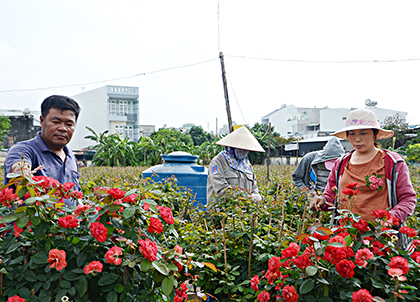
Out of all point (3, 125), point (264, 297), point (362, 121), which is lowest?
point (264, 297)

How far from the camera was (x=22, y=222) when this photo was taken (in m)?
1.20

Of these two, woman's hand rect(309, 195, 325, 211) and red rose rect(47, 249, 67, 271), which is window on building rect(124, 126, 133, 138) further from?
red rose rect(47, 249, 67, 271)

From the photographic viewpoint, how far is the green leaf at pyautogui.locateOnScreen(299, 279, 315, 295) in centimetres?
125

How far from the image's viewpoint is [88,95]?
4288 centimetres

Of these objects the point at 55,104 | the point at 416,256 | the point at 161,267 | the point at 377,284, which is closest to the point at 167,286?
the point at 161,267

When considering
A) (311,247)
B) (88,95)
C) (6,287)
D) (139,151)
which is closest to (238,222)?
(311,247)

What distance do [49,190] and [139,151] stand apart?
16228 mm

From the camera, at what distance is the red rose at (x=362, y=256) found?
125 cm

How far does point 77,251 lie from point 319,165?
285cm

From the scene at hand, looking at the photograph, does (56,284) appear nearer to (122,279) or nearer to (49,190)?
(122,279)

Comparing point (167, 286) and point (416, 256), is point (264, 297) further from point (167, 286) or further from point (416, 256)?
point (416, 256)

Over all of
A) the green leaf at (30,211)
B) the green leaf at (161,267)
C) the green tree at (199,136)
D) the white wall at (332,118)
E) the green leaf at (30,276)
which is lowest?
the green leaf at (30,276)

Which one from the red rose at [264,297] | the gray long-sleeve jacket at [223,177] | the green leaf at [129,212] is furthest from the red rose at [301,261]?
the gray long-sleeve jacket at [223,177]

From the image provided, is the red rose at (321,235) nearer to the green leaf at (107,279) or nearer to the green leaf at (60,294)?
the green leaf at (107,279)
